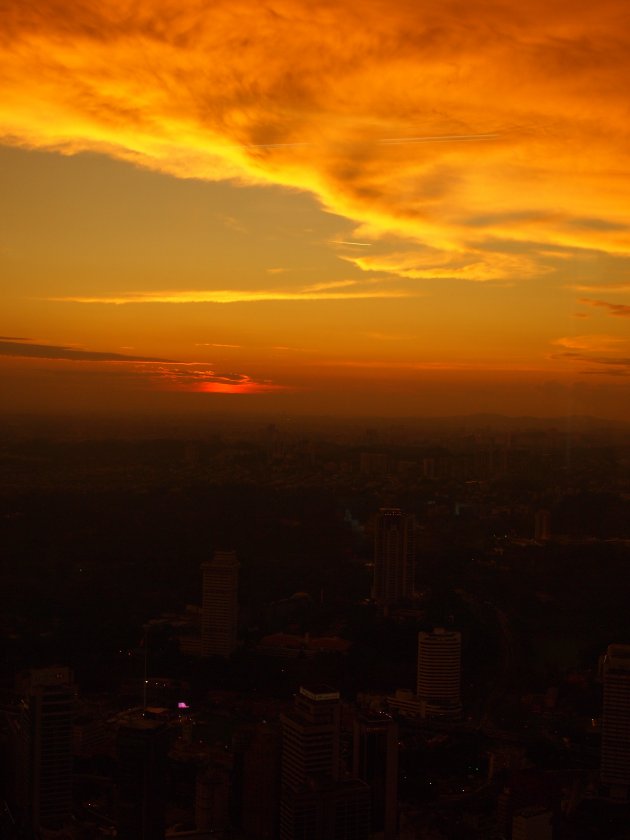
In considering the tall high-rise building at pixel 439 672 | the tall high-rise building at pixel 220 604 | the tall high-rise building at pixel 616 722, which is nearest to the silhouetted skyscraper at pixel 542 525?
the tall high-rise building at pixel 439 672

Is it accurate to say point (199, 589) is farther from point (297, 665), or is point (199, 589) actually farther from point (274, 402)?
point (274, 402)

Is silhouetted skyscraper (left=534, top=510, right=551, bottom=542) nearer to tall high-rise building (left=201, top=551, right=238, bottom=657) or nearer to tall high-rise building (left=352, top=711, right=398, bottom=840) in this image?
tall high-rise building (left=201, top=551, right=238, bottom=657)

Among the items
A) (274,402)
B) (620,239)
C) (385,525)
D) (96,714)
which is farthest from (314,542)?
(620,239)

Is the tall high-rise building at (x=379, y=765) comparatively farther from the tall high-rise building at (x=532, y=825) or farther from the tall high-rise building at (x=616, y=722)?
the tall high-rise building at (x=616, y=722)

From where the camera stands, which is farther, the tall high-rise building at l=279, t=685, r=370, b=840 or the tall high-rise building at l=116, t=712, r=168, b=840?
the tall high-rise building at l=279, t=685, r=370, b=840

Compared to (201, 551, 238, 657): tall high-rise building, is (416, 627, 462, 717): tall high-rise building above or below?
below

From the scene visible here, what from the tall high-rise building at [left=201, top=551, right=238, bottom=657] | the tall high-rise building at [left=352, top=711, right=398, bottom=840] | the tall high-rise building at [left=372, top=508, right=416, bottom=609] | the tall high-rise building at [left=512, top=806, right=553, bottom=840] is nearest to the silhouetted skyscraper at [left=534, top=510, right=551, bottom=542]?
the tall high-rise building at [left=372, top=508, right=416, bottom=609]
